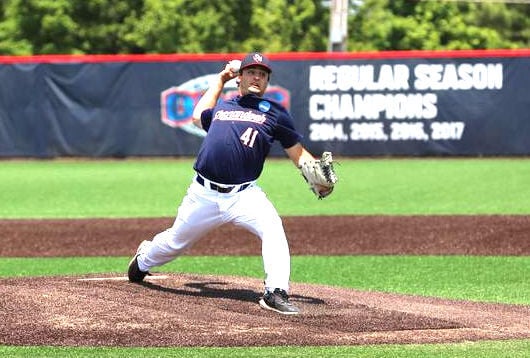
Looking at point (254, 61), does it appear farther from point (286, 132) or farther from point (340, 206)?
point (340, 206)

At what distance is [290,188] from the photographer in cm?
1972

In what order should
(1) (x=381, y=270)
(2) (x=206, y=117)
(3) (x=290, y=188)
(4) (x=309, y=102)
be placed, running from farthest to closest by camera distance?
(4) (x=309, y=102) < (3) (x=290, y=188) < (1) (x=381, y=270) < (2) (x=206, y=117)

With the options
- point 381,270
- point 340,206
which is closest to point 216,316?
point 381,270

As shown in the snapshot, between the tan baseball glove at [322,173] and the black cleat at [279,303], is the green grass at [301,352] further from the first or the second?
the tan baseball glove at [322,173]

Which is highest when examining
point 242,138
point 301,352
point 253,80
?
point 253,80

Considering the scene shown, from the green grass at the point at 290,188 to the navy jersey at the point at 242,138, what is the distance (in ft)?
25.3

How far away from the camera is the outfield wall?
78.9 ft

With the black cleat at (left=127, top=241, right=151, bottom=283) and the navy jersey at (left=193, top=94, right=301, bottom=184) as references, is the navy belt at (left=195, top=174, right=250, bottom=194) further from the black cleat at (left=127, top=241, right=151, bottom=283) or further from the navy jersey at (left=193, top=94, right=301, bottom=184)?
the black cleat at (left=127, top=241, right=151, bottom=283)

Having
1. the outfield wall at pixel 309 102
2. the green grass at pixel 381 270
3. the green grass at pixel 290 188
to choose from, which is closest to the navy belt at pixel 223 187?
the green grass at pixel 381 270

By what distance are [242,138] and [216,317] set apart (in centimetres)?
123

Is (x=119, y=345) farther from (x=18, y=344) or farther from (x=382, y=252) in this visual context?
(x=382, y=252)

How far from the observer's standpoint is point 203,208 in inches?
326

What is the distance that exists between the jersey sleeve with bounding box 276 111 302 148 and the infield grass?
0.40 m

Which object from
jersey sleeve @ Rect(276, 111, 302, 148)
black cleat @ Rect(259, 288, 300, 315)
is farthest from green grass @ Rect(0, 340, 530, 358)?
jersey sleeve @ Rect(276, 111, 302, 148)
